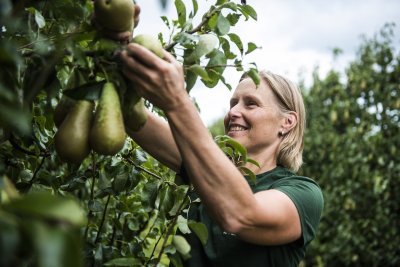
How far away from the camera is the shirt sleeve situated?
69.9 inches

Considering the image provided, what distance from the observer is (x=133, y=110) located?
120 centimetres

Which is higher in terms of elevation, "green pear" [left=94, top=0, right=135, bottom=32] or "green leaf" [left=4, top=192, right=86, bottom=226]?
"green pear" [left=94, top=0, right=135, bottom=32]

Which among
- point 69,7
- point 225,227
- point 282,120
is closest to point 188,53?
point 69,7

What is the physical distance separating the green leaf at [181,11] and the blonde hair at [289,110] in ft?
2.57

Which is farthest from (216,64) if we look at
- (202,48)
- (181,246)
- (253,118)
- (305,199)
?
(253,118)

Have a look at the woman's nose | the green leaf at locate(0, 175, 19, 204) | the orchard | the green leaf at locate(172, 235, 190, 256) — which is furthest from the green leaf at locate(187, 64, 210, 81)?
the woman's nose

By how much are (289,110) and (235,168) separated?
0.94m

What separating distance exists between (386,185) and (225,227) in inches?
201

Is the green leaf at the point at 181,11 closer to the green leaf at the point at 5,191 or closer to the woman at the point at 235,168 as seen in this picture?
the woman at the point at 235,168

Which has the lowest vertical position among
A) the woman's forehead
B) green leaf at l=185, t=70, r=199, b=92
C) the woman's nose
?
the woman's nose

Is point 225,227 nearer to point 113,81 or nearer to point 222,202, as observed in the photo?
point 222,202

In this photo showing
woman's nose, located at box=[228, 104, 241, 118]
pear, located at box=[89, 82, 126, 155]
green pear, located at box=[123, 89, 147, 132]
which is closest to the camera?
pear, located at box=[89, 82, 126, 155]

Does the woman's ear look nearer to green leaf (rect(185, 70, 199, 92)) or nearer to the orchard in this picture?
the orchard

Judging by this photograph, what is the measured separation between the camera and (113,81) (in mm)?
1144
